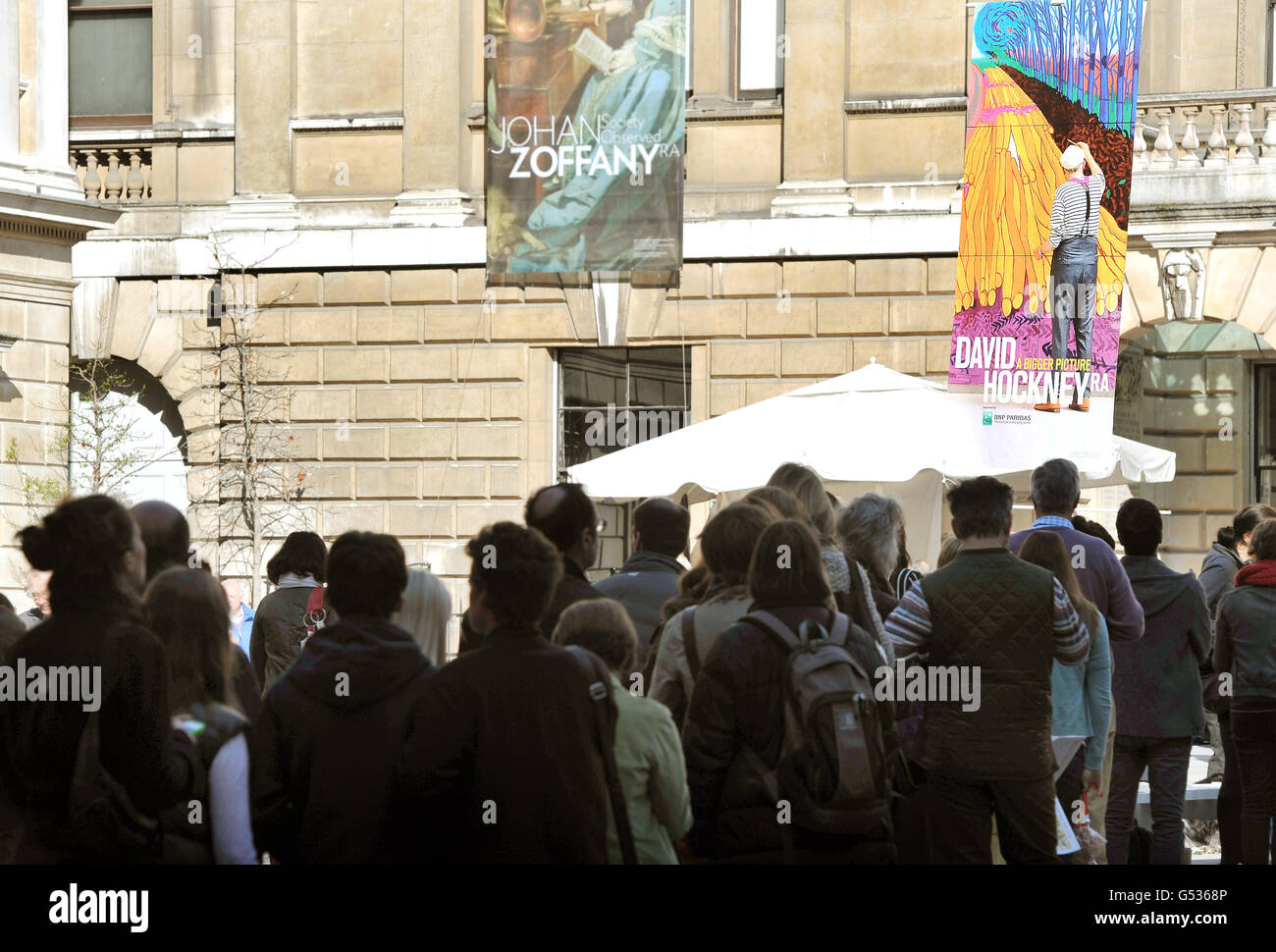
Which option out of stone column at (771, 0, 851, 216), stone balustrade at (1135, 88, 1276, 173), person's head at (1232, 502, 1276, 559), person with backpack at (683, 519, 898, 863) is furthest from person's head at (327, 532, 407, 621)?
stone balustrade at (1135, 88, 1276, 173)

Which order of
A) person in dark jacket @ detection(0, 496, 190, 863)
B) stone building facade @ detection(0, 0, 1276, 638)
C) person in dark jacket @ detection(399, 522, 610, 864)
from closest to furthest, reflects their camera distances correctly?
person in dark jacket @ detection(0, 496, 190, 863)
person in dark jacket @ detection(399, 522, 610, 864)
stone building facade @ detection(0, 0, 1276, 638)

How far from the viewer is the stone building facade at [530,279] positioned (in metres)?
18.1

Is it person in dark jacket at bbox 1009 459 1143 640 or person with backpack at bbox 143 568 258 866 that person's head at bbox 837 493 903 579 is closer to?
person in dark jacket at bbox 1009 459 1143 640

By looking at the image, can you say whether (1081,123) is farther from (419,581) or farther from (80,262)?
(80,262)

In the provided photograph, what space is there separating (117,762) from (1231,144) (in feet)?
51.0

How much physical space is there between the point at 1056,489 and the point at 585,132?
1081cm

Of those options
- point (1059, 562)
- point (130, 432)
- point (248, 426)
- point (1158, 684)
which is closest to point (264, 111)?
point (248, 426)

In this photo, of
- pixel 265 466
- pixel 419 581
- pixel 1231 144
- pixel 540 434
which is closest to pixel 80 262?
pixel 265 466

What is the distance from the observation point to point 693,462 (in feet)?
36.9

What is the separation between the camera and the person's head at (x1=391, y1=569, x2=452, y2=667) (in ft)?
17.5

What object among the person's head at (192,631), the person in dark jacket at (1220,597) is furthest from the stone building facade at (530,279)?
the person's head at (192,631)

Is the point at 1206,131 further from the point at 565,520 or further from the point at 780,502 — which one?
the point at 565,520

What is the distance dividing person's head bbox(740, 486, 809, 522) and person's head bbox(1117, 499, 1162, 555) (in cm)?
236
